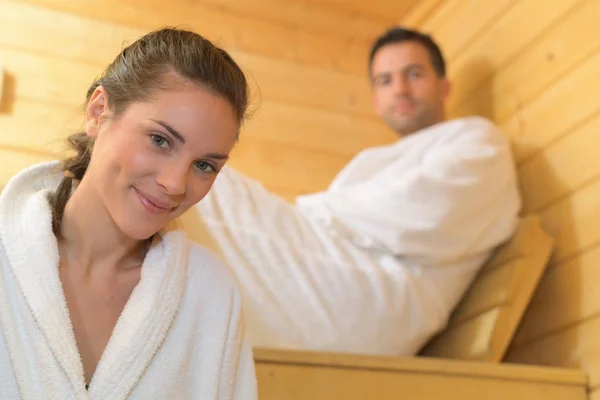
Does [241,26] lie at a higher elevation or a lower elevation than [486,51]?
higher

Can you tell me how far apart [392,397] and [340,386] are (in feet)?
0.35

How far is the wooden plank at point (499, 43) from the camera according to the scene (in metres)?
1.96

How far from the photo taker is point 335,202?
5.78 ft

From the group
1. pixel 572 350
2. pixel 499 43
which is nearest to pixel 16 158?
pixel 499 43

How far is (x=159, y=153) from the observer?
980mm

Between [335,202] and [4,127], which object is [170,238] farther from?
[4,127]

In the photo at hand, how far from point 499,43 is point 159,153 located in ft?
4.84

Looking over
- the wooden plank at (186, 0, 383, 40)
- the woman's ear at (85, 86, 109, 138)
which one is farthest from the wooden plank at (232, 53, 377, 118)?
the woman's ear at (85, 86, 109, 138)

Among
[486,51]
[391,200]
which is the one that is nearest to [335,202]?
[391,200]

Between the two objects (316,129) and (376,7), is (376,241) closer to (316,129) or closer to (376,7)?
(316,129)

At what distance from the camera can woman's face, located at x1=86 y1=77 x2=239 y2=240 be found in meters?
0.98

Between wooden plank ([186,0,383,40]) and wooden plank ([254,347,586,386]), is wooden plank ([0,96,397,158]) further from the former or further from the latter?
wooden plank ([254,347,586,386])

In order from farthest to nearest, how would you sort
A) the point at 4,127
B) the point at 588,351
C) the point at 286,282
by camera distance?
the point at 4,127 → the point at 588,351 → the point at 286,282

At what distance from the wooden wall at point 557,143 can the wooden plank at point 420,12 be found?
42 centimetres
